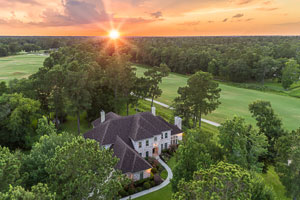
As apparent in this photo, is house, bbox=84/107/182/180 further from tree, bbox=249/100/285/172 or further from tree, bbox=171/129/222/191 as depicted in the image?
tree, bbox=249/100/285/172

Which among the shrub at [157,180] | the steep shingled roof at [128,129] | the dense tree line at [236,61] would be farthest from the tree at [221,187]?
the dense tree line at [236,61]

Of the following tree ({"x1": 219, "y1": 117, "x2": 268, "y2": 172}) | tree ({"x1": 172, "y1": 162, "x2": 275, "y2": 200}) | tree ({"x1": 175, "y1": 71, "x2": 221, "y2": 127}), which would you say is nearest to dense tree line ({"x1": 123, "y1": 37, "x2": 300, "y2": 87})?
tree ({"x1": 175, "y1": 71, "x2": 221, "y2": 127})

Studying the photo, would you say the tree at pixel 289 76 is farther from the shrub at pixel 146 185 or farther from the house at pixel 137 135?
the shrub at pixel 146 185

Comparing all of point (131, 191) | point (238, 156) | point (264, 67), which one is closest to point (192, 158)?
point (238, 156)

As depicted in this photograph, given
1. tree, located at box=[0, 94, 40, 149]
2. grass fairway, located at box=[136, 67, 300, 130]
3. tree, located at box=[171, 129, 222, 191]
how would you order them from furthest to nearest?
grass fairway, located at box=[136, 67, 300, 130]
tree, located at box=[0, 94, 40, 149]
tree, located at box=[171, 129, 222, 191]

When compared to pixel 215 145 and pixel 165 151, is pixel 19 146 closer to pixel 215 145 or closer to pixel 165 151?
pixel 165 151
